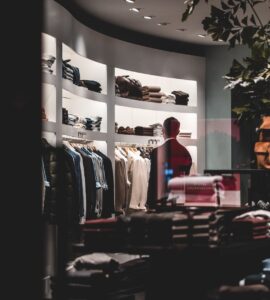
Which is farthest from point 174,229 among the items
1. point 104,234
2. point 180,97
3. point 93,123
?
point 180,97

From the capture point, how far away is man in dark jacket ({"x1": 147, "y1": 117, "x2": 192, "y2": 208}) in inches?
215

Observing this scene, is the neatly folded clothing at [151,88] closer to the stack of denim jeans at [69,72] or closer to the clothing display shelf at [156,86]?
the clothing display shelf at [156,86]

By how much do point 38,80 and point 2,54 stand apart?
0.10 m

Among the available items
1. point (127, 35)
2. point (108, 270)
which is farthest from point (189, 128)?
point (108, 270)

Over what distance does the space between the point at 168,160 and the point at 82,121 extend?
8.25 feet

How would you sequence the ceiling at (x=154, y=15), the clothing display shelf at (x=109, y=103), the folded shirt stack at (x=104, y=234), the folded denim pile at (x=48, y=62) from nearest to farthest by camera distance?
1. the folded shirt stack at (x=104, y=234)
2. the folded denim pile at (x=48, y=62)
3. the clothing display shelf at (x=109, y=103)
4. the ceiling at (x=154, y=15)

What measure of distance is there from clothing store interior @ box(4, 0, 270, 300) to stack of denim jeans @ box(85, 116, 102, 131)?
0.10 feet

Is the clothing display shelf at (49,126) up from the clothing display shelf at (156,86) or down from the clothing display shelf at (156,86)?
down

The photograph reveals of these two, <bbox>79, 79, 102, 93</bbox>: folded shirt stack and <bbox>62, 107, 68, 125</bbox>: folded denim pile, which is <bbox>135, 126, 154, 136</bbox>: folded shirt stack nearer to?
<bbox>79, 79, 102, 93</bbox>: folded shirt stack

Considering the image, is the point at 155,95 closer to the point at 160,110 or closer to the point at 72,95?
the point at 160,110

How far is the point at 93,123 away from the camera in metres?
8.39

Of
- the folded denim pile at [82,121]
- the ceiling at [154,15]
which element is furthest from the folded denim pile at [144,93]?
the folded denim pile at [82,121]

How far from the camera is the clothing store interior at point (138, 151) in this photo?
1439 mm

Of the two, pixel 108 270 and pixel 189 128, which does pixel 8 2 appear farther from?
pixel 189 128
